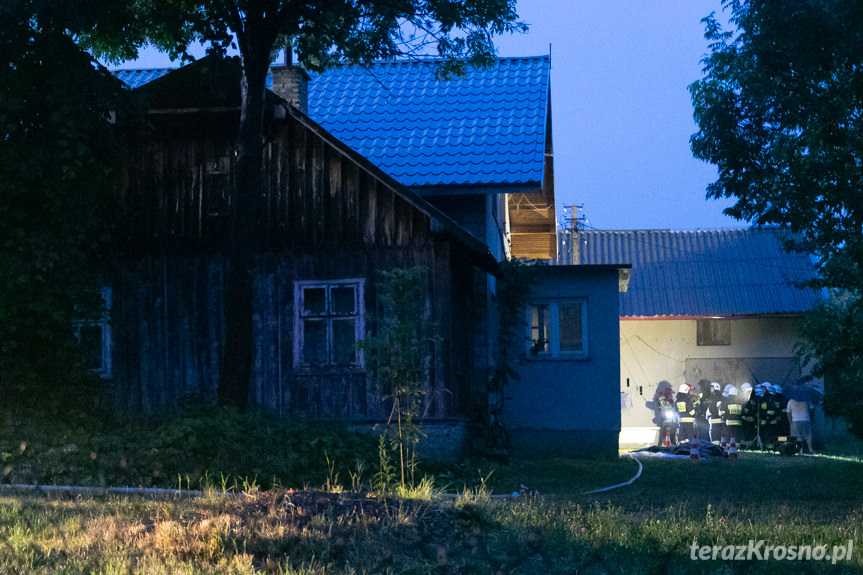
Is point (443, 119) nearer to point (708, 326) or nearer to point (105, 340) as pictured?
point (105, 340)

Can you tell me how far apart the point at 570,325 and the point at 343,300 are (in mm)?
5996

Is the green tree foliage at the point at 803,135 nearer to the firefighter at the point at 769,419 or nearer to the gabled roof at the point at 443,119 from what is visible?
the gabled roof at the point at 443,119

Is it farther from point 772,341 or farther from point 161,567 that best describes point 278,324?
point 772,341

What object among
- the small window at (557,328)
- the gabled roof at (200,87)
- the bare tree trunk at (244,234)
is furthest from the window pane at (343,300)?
the small window at (557,328)

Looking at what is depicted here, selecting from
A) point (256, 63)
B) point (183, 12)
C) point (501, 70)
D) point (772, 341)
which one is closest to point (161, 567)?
point (256, 63)

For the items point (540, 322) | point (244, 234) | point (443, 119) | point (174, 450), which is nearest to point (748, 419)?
point (540, 322)

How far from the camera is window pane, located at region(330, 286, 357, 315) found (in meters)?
17.0

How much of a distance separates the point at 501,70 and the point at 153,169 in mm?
8638

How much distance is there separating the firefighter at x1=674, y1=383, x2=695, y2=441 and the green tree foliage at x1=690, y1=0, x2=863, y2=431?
9.35 metres

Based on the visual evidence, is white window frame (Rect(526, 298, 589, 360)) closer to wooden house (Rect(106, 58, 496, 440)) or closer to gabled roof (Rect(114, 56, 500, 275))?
wooden house (Rect(106, 58, 496, 440))

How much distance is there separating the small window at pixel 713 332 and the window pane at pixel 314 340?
20.4m

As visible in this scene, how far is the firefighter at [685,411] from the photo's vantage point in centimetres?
3014

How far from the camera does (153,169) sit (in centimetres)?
1739

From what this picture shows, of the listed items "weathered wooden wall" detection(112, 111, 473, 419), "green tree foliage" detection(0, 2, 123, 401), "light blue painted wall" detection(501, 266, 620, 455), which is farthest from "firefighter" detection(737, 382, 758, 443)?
"green tree foliage" detection(0, 2, 123, 401)
